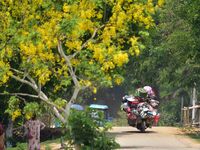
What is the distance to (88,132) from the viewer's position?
12914 mm

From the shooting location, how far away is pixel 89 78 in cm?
1312

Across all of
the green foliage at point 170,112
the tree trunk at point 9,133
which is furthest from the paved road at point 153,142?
the green foliage at point 170,112

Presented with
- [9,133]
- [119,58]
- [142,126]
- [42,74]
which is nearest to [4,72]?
[42,74]

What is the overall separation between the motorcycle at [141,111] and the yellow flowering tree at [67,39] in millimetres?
11615

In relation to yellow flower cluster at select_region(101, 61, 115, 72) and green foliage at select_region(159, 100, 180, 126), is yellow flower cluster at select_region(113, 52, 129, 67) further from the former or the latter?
green foliage at select_region(159, 100, 180, 126)

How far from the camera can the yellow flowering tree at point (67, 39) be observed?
1287 cm

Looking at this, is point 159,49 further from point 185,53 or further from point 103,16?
point 103,16

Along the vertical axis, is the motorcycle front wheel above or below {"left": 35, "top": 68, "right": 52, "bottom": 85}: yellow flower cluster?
below

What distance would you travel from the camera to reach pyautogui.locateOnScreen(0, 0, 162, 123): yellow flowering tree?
507 inches

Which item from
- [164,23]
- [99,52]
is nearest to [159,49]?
[164,23]

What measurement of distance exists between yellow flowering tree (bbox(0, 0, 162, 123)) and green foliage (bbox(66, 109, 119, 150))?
1.22 feet

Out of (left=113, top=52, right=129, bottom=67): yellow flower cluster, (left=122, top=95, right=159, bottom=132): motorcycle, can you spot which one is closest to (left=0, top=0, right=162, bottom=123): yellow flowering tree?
(left=113, top=52, right=129, bottom=67): yellow flower cluster

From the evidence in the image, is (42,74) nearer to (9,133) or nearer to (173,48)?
(9,133)

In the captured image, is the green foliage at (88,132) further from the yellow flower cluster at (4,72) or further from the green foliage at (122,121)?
the green foliage at (122,121)
